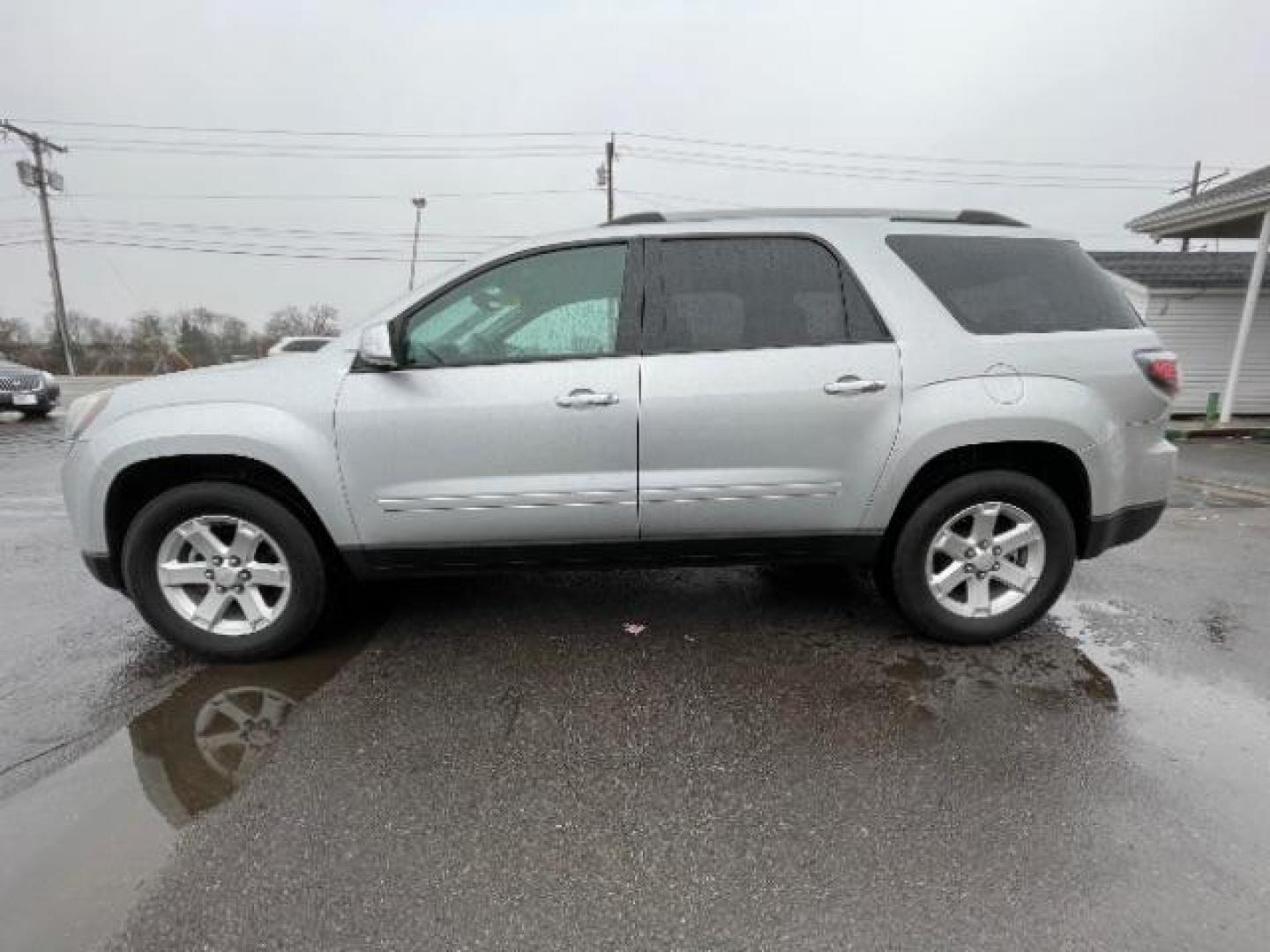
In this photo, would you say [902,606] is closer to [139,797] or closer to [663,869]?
[663,869]

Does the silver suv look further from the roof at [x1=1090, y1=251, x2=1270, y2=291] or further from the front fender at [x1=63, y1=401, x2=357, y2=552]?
the roof at [x1=1090, y1=251, x2=1270, y2=291]

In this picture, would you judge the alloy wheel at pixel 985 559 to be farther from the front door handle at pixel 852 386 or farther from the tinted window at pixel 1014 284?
the tinted window at pixel 1014 284

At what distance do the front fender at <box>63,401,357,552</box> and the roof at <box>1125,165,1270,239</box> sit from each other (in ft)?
49.8

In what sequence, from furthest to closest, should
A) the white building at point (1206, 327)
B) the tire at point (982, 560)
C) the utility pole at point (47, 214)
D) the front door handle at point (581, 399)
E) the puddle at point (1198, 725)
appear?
the utility pole at point (47, 214) < the white building at point (1206, 327) < the tire at point (982, 560) < the front door handle at point (581, 399) < the puddle at point (1198, 725)

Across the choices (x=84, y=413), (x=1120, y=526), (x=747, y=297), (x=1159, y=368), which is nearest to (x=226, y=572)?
(x=84, y=413)

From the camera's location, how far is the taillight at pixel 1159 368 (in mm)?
3203

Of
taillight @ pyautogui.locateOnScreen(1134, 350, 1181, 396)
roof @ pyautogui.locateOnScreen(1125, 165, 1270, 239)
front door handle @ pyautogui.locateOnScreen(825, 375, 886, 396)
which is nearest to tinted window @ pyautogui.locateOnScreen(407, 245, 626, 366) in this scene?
front door handle @ pyautogui.locateOnScreen(825, 375, 886, 396)

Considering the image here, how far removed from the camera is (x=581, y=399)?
305 cm

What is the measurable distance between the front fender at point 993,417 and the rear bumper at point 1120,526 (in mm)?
342

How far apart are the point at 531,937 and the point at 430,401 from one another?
6.45 feet

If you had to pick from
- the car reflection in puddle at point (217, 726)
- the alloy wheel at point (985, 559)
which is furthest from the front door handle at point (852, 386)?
the car reflection in puddle at point (217, 726)

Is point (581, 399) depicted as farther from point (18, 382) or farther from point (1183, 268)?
point (1183, 268)

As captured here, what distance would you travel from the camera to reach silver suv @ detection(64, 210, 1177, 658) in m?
3.07

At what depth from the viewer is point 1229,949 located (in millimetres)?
1767
